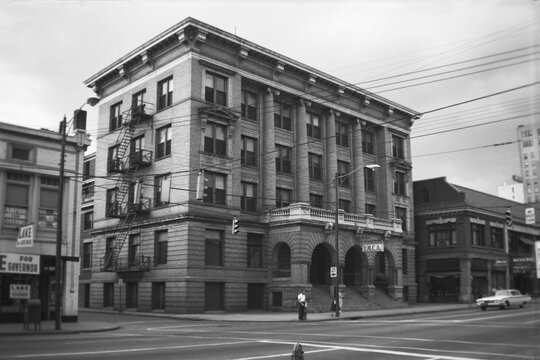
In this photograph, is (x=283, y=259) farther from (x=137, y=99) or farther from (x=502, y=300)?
(x=137, y=99)

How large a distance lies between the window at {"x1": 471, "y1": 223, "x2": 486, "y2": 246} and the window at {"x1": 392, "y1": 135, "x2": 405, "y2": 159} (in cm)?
1116

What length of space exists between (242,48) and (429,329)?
2710 cm

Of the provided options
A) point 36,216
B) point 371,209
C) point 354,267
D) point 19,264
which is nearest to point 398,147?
point 371,209

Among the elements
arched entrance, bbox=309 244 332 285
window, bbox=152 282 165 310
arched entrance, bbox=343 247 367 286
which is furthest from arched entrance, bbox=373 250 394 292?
window, bbox=152 282 165 310

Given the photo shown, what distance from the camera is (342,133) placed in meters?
52.6

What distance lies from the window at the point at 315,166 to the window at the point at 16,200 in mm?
26309

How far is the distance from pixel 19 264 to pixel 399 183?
41.8 m

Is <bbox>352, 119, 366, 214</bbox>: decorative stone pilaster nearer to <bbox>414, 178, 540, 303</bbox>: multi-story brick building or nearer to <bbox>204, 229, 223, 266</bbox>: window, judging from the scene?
<bbox>414, 178, 540, 303</bbox>: multi-story brick building

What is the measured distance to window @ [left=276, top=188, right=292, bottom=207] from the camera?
1806 inches

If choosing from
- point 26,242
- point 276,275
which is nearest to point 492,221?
point 276,275

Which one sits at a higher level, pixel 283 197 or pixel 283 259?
pixel 283 197

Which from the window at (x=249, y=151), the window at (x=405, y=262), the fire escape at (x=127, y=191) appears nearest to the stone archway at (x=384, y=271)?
the window at (x=405, y=262)

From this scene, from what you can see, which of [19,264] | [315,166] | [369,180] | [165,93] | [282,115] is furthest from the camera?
[369,180]

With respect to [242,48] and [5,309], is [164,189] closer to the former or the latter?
[242,48]
